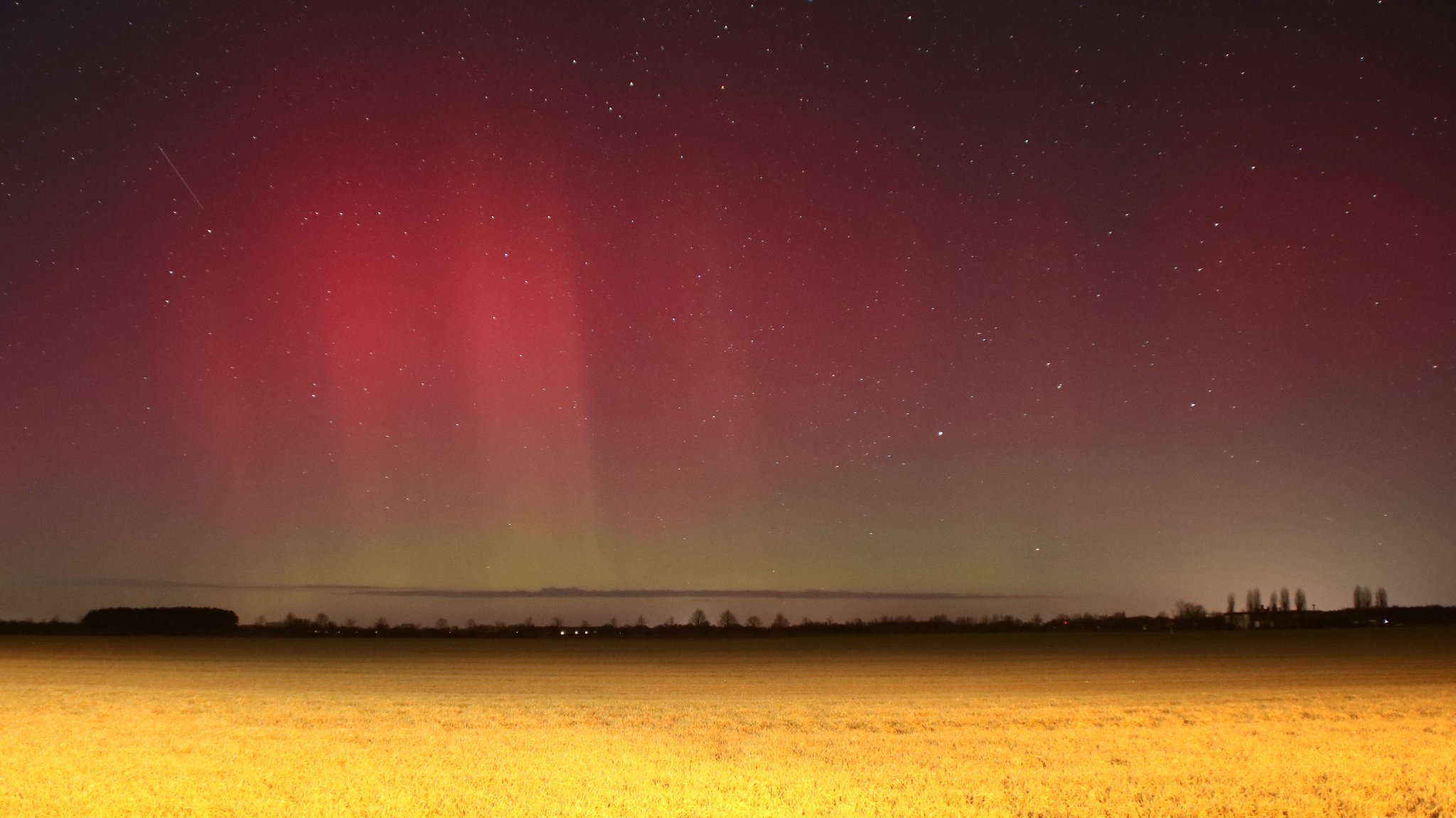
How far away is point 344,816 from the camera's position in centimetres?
1388

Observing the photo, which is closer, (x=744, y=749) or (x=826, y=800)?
(x=826, y=800)

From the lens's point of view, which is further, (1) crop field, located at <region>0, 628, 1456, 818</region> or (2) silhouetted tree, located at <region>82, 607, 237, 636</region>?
(2) silhouetted tree, located at <region>82, 607, 237, 636</region>

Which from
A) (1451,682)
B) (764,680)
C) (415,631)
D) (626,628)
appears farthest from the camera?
(626,628)

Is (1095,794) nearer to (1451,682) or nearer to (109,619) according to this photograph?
(1451,682)

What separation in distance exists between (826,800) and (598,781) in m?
3.69

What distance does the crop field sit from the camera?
15.0 metres

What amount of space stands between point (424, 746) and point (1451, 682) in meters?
33.6

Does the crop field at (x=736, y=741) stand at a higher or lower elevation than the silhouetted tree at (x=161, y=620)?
higher

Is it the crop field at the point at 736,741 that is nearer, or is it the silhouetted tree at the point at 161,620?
the crop field at the point at 736,741

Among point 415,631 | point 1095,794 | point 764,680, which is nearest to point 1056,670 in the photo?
point 764,680

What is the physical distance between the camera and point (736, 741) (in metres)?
21.6

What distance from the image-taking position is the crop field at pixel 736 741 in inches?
589

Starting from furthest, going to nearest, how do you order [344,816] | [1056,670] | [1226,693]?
1. [1056,670]
2. [1226,693]
3. [344,816]

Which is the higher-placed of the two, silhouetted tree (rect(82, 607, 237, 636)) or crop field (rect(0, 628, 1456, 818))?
crop field (rect(0, 628, 1456, 818))
